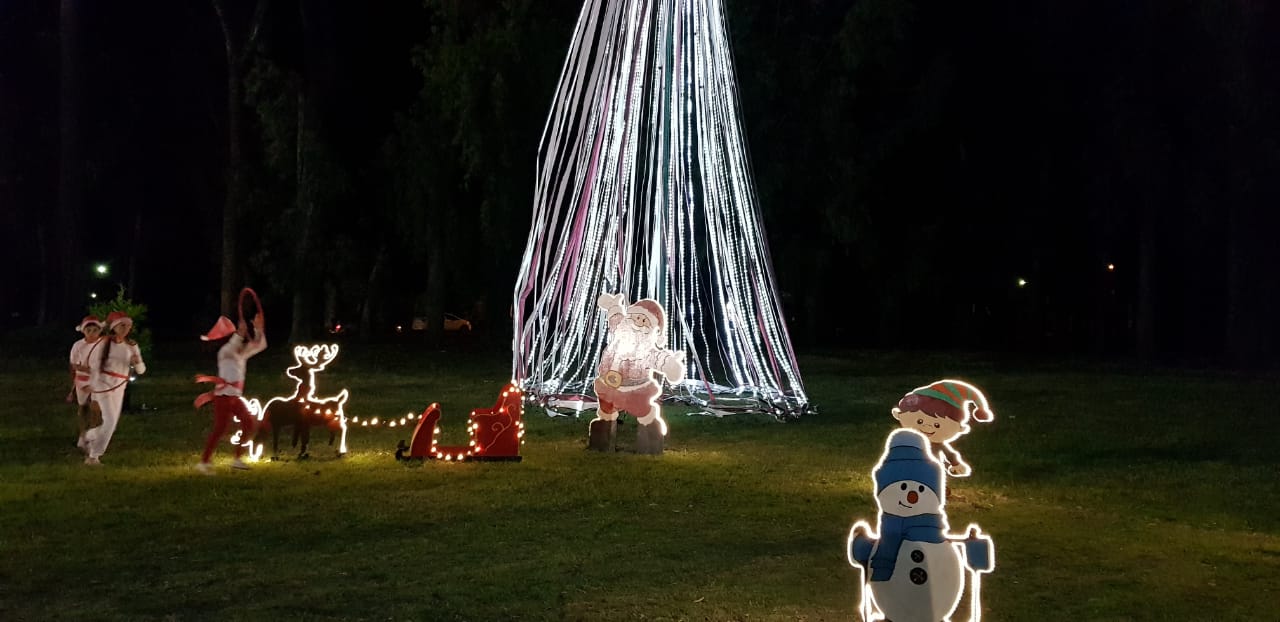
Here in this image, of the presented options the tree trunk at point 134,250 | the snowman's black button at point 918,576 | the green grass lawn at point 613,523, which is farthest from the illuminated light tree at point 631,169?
the tree trunk at point 134,250

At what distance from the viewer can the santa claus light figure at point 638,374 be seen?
47.1 ft

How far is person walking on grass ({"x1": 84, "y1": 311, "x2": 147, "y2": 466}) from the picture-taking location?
13266mm

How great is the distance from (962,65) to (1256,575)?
31601 mm

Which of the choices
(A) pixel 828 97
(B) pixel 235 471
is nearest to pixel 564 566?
(B) pixel 235 471

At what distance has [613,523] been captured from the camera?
10297 mm

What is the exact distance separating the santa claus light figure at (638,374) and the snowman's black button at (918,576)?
8.50 metres

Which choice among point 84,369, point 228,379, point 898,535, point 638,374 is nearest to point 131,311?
point 84,369

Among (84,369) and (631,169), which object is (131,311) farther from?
(631,169)

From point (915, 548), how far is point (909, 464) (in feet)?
1.29

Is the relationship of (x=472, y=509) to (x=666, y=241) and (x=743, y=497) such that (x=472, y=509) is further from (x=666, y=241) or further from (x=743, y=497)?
(x=666, y=241)

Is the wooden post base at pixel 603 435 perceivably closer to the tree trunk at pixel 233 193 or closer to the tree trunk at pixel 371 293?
the tree trunk at pixel 233 193

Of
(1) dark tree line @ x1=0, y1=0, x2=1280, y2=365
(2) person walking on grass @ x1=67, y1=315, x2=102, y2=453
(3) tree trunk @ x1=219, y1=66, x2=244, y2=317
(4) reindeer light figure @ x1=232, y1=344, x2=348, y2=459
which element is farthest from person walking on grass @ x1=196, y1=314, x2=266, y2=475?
(3) tree trunk @ x1=219, y1=66, x2=244, y2=317

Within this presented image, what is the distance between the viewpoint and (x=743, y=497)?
11.6 metres

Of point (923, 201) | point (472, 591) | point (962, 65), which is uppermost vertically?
point (962, 65)
